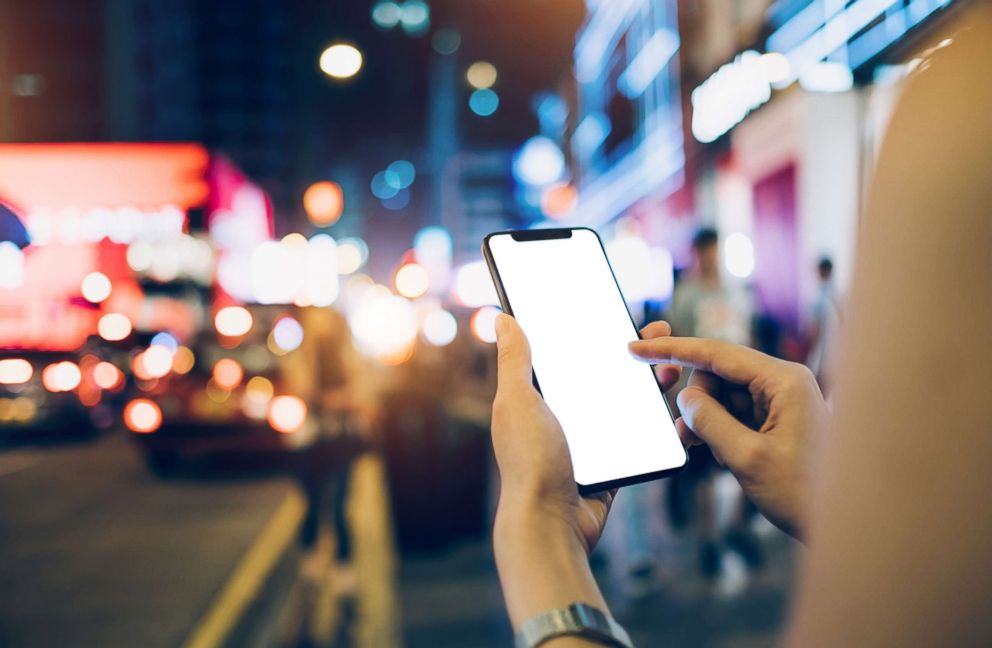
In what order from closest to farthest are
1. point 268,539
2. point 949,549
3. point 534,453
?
1. point 949,549
2. point 534,453
3. point 268,539

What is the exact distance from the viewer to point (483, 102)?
2923 cm

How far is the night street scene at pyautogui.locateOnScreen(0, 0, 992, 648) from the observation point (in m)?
0.71

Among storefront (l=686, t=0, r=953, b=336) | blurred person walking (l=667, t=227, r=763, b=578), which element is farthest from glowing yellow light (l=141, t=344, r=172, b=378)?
storefront (l=686, t=0, r=953, b=336)

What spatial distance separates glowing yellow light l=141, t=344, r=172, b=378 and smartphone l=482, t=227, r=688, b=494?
965 cm

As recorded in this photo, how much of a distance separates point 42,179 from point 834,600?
58.2ft

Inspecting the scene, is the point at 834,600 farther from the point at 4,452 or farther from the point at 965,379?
the point at 4,452

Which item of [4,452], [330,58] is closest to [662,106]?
[330,58]

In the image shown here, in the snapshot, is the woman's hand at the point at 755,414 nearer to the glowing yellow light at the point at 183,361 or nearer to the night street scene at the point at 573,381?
the night street scene at the point at 573,381

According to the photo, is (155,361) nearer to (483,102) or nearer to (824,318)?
(824,318)

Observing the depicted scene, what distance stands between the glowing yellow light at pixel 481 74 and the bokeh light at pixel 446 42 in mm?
2902

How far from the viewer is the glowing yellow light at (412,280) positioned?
2869 cm

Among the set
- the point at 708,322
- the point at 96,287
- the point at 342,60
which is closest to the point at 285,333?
the point at 342,60

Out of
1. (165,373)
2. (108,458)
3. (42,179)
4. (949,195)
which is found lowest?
(108,458)

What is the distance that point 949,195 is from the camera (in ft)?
2.31
